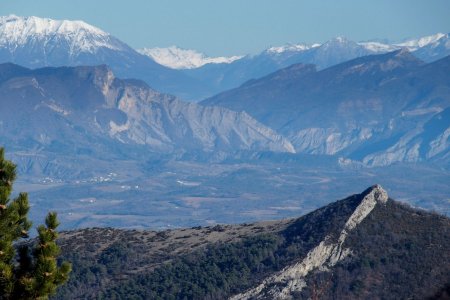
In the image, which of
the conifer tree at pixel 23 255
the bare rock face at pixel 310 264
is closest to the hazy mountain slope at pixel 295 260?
the bare rock face at pixel 310 264

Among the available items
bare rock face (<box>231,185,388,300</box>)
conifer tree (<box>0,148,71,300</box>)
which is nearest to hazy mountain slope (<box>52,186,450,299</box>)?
bare rock face (<box>231,185,388,300</box>)

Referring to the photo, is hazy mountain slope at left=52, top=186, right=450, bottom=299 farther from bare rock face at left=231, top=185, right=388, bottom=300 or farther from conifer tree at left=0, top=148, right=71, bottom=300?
conifer tree at left=0, top=148, right=71, bottom=300

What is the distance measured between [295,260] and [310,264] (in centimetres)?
144

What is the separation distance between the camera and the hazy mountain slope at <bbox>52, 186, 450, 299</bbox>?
199 feet

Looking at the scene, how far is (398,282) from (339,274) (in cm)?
315

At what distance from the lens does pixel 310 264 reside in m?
63.3

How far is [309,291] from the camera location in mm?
59250

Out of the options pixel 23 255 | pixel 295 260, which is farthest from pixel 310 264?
pixel 23 255

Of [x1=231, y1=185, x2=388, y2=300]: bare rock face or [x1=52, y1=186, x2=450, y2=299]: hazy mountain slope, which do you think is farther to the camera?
[x1=231, y1=185, x2=388, y2=300]: bare rock face

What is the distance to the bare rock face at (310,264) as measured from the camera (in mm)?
60938

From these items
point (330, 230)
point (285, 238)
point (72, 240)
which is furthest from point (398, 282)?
point (72, 240)

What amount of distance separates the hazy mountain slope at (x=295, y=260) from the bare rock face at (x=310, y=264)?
5cm

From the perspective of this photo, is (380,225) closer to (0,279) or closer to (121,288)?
(121,288)

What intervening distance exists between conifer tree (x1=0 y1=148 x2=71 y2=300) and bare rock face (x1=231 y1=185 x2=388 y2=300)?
36756 mm
